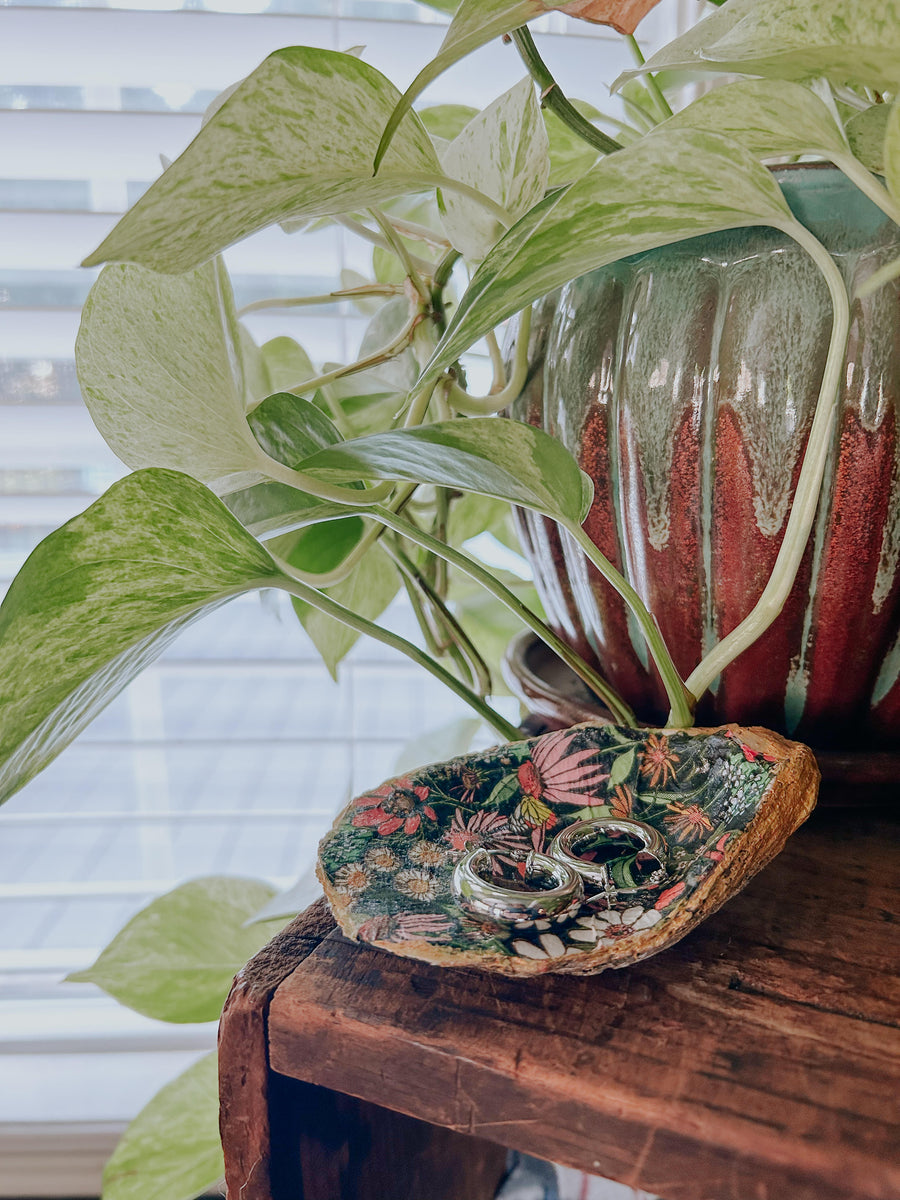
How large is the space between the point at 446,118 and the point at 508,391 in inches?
8.3

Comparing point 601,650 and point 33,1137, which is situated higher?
point 601,650

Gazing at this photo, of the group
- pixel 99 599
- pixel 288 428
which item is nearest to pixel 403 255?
pixel 288 428

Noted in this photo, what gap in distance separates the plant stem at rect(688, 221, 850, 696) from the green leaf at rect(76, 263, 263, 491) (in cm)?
16

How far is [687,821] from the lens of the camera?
Result: 0.96 feet

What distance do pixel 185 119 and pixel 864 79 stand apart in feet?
1.97

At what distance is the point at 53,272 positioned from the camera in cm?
75

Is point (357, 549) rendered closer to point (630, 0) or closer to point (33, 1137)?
point (630, 0)

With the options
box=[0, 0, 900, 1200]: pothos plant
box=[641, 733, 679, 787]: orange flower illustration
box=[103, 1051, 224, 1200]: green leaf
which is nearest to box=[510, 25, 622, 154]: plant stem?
box=[0, 0, 900, 1200]: pothos plant

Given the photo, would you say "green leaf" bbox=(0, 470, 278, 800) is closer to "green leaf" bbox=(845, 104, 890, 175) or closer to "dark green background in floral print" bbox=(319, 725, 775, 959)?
"dark green background in floral print" bbox=(319, 725, 775, 959)

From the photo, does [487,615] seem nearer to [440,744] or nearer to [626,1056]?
[440,744]

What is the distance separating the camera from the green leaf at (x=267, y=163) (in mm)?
205

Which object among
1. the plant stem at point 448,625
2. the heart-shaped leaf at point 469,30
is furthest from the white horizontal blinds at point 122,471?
the heart-shaped leaf at point 469,30

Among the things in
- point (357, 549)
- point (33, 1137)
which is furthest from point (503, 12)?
point (33, 1137)

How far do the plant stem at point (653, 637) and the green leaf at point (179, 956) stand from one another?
25 cm
